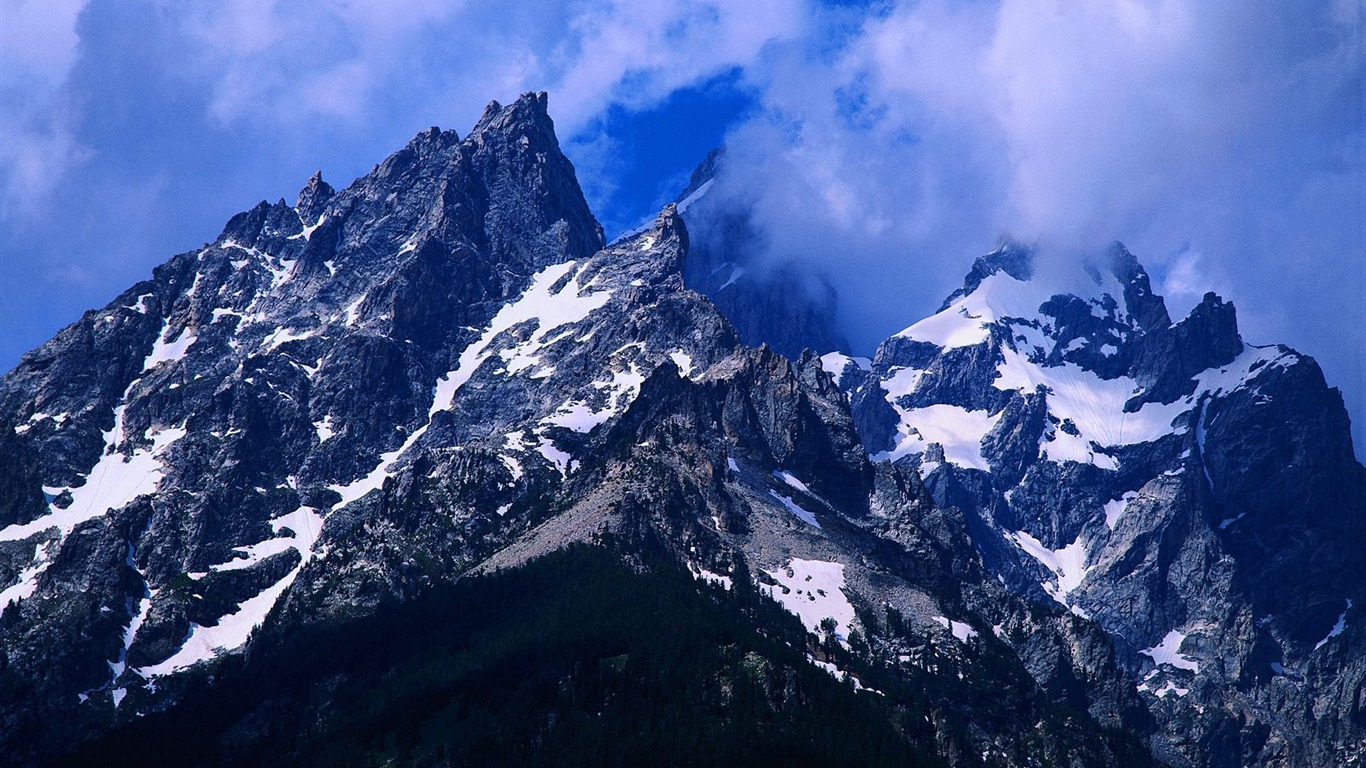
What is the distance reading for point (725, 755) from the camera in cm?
19300

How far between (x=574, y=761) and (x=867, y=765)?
3514 cm

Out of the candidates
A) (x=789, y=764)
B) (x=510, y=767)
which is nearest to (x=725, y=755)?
(x=789, y=764)

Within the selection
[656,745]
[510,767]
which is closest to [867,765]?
[656,745]

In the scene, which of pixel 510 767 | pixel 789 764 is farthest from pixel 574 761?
pixel 789 764

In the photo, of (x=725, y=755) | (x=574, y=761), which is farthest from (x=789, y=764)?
(x=574, y=761)

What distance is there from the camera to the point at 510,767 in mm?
198875

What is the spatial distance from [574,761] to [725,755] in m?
18.3

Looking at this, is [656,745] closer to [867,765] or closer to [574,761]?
[574,761]

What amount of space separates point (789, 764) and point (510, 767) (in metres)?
33.7

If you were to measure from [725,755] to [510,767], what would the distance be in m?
26.5

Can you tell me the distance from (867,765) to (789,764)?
1072 centimetres

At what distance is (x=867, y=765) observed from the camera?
19850cm

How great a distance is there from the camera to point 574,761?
19650cm

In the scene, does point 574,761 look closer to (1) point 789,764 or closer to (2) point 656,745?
(2) point 656,745
